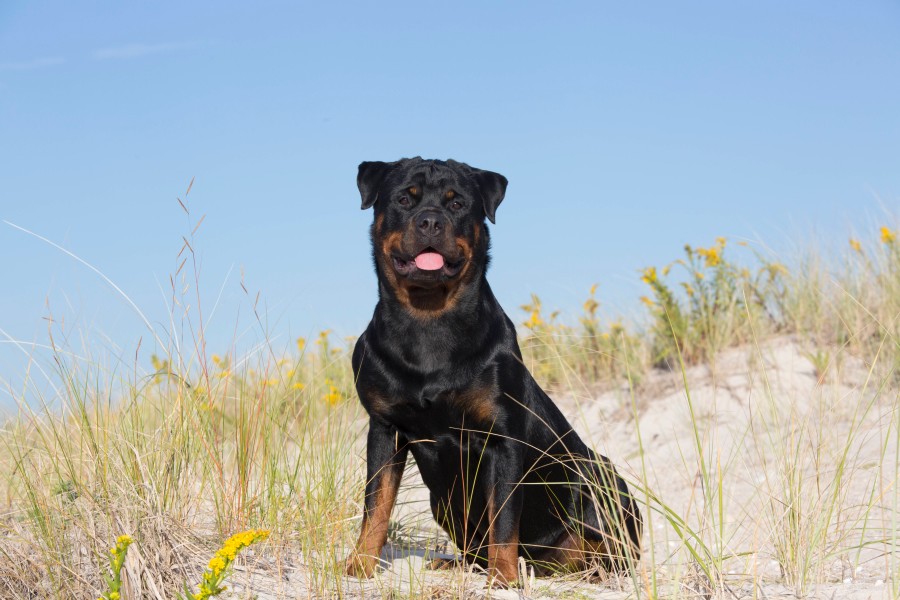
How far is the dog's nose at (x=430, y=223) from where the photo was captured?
3514 millimetres

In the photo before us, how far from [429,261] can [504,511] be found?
1.04 metres

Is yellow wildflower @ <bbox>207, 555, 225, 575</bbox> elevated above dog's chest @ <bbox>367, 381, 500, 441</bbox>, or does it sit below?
below

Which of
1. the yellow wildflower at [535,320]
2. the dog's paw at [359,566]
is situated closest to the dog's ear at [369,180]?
the dog's paw at [359,566]

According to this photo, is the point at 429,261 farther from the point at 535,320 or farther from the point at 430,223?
the point at 535,320

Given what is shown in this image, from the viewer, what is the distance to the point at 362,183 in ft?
12.9

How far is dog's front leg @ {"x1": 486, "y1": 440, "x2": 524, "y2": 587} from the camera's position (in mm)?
3299

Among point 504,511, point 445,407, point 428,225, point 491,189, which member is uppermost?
point 491,189

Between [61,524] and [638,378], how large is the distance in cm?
633

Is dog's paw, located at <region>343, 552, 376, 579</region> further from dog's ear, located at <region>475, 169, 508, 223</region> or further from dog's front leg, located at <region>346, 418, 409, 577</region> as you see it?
dog's ear, located at <region>475, 169, 508, 223</region>

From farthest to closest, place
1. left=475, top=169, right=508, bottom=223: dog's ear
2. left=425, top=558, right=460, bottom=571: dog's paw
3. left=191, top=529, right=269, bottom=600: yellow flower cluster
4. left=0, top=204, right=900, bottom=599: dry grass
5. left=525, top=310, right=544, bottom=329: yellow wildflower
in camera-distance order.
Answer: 1. left=525, top=310, right=544, bottom=329: yellow wildflower
2. left=475, top=169, right=508, bottom=223: dog's ear
3. left=425, top=558, right=460, bottom=571: dog's paw
4. left=0, top=204, right=900, bottom=599: dry grass
5. left=191, top=529, right=269, bottom=600: yellow flower cluster

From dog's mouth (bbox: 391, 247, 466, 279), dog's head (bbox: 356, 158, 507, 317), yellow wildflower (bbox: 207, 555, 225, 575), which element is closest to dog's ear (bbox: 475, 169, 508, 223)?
dog's head (bbox: 356, 158, 507, 317)

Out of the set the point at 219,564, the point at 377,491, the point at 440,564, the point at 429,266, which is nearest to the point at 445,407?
the point at 377,491

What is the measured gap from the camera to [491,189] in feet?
13.0

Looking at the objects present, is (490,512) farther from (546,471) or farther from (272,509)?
(272,509)
